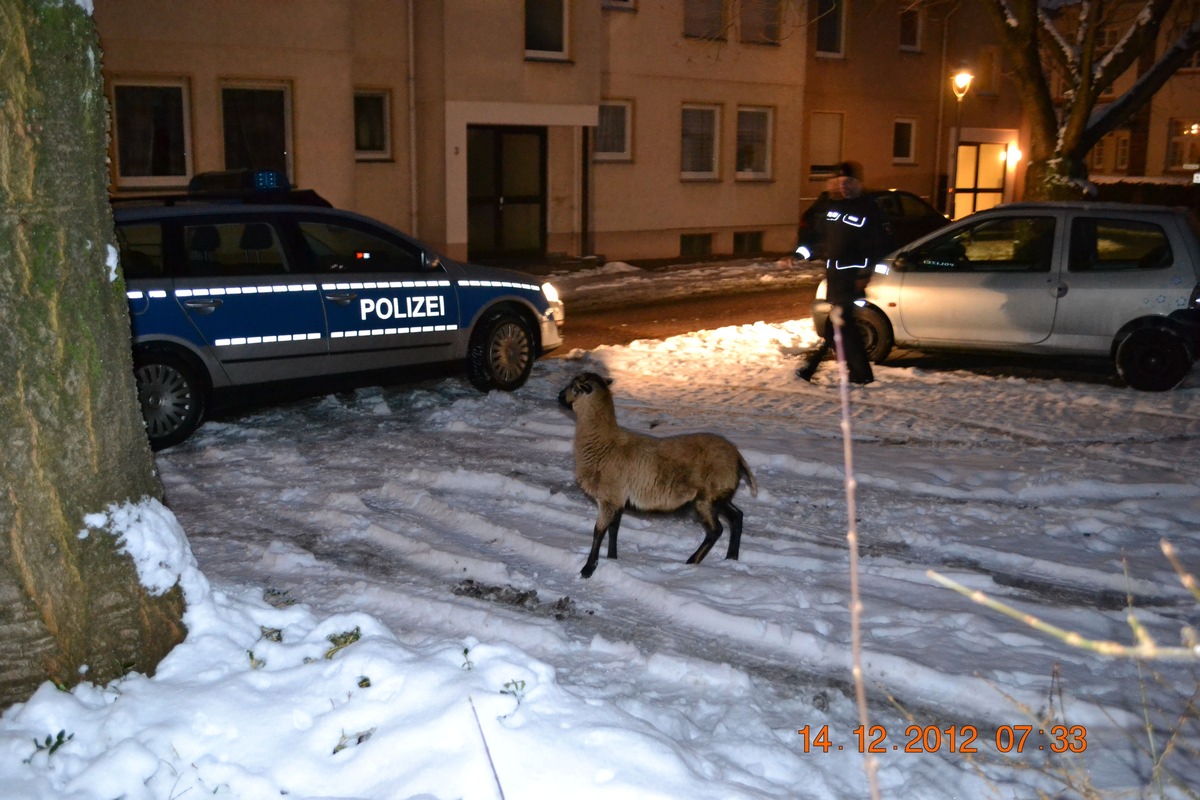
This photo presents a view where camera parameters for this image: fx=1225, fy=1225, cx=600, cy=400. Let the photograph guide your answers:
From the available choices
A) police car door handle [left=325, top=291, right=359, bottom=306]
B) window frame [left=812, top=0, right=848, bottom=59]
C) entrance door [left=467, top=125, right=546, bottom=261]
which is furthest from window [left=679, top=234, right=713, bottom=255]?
police car door handle [left=325, top=291, right=359, bottom=306]

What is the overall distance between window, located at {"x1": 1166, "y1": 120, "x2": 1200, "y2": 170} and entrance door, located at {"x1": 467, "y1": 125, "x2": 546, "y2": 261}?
34.6 meters

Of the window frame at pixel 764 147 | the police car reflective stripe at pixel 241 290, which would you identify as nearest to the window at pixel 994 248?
the police car reflective stripe at pixel 241 290

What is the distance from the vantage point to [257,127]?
1947cm

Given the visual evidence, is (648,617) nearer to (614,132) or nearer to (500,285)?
(500,285)

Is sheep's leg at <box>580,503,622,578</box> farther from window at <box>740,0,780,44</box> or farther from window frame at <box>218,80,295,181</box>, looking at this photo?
window at <box>740,0,780,44</box>

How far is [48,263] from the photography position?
4578mm

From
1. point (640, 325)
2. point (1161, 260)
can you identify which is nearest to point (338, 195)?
point (640, 325)

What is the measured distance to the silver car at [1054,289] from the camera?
1096 centimetres

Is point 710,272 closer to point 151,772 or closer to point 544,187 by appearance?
point 544,187

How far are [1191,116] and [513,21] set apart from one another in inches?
1438

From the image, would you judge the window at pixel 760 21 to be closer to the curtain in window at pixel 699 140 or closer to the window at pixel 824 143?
the curtain in window at pixel 699 140

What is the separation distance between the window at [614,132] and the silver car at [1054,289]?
13.0m

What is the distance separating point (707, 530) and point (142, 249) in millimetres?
5086

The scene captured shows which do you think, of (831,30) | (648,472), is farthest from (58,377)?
(831,30)
